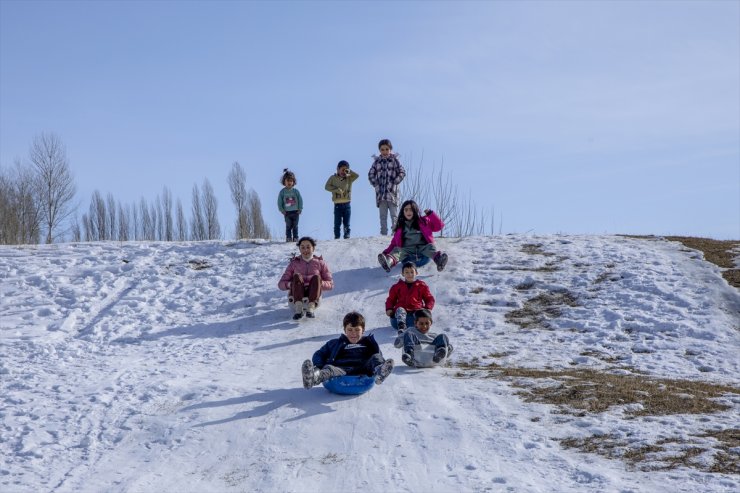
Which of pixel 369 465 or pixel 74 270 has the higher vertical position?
pixel 74 270

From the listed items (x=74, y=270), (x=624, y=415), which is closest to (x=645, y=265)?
(x=624, y=415)

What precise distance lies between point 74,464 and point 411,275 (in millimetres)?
5977

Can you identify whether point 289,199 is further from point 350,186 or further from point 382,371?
point 382,371

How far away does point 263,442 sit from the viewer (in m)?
7.20

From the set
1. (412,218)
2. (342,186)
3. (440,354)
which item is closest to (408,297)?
(440,354)

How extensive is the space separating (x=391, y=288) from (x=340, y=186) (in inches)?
216

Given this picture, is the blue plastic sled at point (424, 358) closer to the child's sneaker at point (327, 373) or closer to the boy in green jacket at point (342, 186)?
the child's sneaker at point (327, 373)

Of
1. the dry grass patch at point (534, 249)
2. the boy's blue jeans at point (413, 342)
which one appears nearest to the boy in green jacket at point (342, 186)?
the dry grass patch at point (534, 249)

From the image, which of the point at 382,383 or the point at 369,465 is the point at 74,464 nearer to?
the point at 369,465

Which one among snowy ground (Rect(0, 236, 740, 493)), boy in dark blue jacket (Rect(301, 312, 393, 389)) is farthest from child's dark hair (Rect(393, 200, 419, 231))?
boy in dark blue jacket (Rect(301, 312, 393, 389))

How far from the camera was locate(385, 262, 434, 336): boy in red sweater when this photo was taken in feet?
38.0

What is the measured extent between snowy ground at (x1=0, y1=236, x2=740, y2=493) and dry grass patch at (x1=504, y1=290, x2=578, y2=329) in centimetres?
15

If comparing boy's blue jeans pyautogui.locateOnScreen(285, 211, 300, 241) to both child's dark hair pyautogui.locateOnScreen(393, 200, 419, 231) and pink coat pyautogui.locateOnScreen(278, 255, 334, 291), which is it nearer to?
child's dark hair pyautogui.locateOnScreen(393, 200, 419, 231)

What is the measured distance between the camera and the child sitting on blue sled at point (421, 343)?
9734 millimetres
